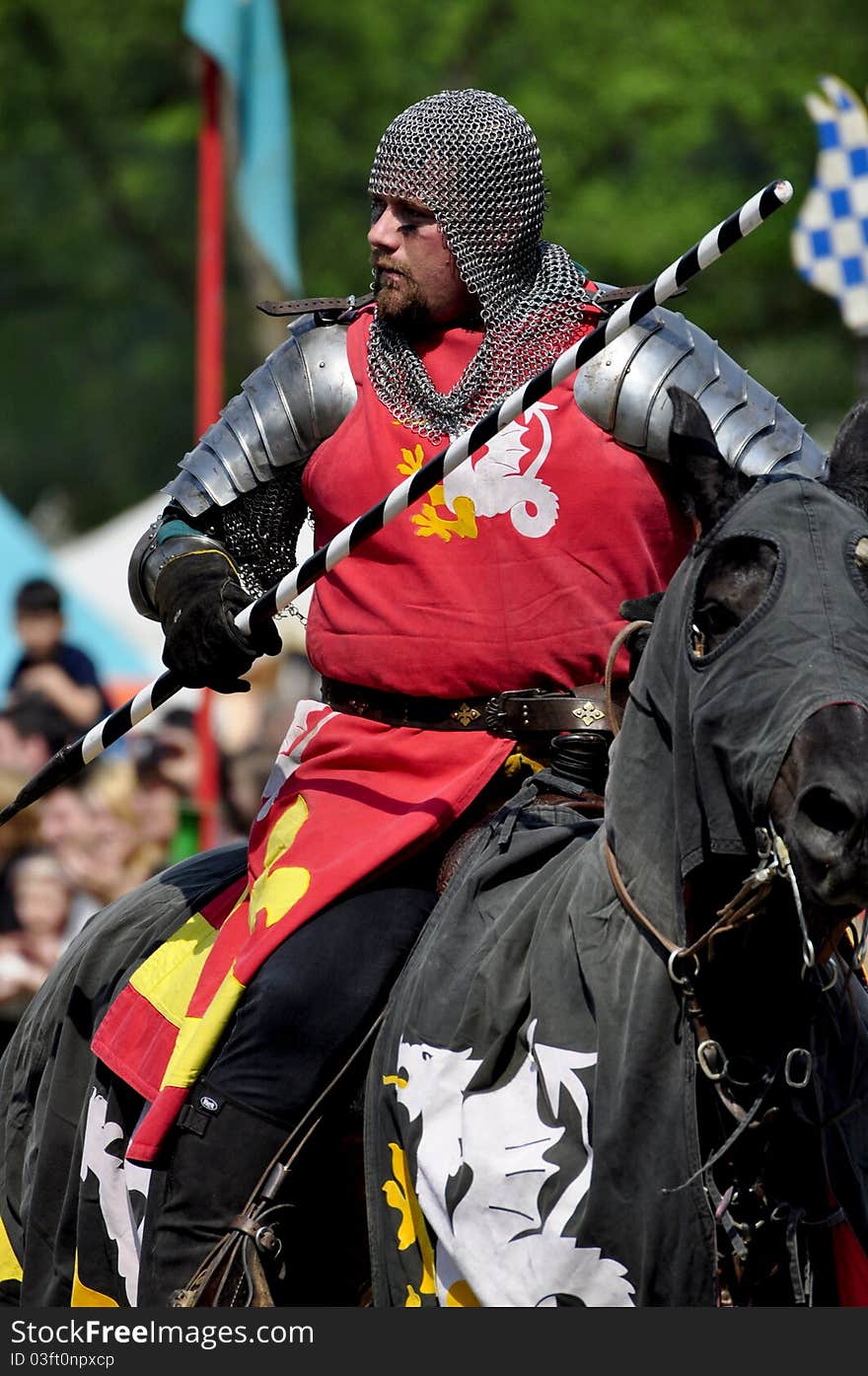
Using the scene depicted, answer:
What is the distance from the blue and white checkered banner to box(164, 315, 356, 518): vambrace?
462 centimetres

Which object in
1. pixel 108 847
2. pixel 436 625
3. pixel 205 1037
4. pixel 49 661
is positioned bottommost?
pixel 108 847

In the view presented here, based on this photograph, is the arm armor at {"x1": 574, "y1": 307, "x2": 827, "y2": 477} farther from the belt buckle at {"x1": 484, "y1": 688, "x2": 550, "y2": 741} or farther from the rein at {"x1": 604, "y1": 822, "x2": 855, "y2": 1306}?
the rein at {"x1": 604, "y1": 822, "x2": 855, "y2": 1306}

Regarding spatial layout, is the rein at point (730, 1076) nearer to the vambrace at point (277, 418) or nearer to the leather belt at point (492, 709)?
the leather belt at point (492, 709)

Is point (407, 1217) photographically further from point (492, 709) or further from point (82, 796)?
point (82, 796)

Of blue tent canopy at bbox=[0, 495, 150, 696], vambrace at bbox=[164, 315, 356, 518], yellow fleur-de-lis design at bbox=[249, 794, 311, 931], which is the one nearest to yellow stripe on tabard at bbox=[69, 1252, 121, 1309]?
yellow fleur-de-lis design at bbox=[249, 794, 311, 931]

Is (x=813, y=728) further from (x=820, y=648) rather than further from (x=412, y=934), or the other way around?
(x=412, y=934)

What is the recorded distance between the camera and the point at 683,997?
3643mm

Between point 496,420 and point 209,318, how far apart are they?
8.68 m

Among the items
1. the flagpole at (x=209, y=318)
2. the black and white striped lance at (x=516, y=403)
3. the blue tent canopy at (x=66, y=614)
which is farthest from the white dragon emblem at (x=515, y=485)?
the blue tent canopy at (x=66, y=614)

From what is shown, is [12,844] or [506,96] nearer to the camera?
[12,844]

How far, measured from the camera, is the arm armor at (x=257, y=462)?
4660 millimetres

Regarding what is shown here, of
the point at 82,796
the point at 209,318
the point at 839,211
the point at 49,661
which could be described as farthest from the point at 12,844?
the point at 839,211

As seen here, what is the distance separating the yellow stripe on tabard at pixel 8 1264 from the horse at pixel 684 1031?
1.46 meters

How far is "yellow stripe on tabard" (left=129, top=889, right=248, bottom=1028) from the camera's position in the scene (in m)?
4.50
